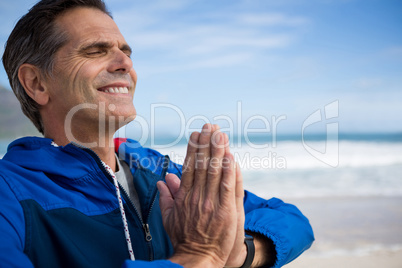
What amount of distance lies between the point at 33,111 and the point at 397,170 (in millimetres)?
10353

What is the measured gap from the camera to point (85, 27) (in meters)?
1.62

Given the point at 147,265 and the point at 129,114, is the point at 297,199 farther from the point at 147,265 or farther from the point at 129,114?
the point at 147,265

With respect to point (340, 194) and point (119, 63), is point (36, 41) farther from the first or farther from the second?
point (340, 194)

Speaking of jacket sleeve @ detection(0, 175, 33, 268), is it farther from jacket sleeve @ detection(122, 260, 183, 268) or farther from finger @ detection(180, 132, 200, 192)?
finger @ detection(180, 132, 200, 192)

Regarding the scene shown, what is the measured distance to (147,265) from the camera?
3.03ft

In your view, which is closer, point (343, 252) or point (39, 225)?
point (39, 225)

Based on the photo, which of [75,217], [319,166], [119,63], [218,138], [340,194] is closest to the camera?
[218,138]

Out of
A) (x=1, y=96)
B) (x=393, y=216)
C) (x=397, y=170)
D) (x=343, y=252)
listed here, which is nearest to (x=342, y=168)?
(x=397, y=170)

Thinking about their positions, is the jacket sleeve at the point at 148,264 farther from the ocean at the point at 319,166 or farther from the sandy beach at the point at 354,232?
the ocean at the point at 319,166

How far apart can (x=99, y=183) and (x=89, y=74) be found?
1.69 feet

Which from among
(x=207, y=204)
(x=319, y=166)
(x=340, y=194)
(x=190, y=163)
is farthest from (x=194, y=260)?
(x=319, y=166)

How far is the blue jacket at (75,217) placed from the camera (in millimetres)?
1059

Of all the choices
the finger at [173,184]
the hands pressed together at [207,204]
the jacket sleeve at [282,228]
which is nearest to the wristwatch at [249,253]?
the jacket sleeve at [282,228]

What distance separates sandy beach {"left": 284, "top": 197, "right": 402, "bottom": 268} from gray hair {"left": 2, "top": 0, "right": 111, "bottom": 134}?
309cm
